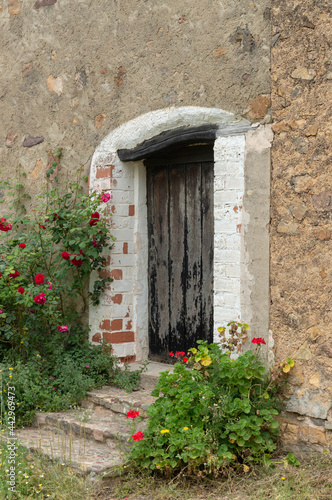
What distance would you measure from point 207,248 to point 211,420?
1.37 metres

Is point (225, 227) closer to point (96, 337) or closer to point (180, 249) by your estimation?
point (180, 249)

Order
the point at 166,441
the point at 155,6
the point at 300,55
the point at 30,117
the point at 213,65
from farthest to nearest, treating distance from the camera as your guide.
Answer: the point at 30,117
the point at 155,6
the point at 213,65
the point at 300,55
the point at 166,441

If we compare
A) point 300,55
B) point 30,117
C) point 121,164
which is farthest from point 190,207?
point 30,117

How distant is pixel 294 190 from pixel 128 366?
194 centimetres

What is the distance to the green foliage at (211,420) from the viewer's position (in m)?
3.18

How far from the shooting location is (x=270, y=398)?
137 inches

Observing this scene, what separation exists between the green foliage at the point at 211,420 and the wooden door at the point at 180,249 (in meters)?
0.90

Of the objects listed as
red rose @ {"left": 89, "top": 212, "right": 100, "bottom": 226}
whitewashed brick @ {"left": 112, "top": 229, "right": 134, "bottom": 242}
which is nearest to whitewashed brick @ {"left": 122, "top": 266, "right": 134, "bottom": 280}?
whitewashed brick @ {"left": 112, "top": 229, "right": 134, "bottom": 242}

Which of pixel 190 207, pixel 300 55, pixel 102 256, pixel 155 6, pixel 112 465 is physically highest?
pixel 155 6

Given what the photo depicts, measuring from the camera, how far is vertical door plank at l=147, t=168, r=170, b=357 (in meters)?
4.63

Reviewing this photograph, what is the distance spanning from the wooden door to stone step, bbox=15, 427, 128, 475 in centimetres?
105

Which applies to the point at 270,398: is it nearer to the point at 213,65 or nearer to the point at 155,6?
the point at 213,65

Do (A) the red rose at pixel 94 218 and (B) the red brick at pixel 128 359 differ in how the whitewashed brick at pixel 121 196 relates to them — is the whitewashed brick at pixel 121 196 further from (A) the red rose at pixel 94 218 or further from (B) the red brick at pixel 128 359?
(B) the red brick at pixel 128 359

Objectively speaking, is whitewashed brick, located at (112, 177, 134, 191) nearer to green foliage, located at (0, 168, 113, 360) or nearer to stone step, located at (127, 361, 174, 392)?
green foliage, located at (0, 168, 113, 360)
